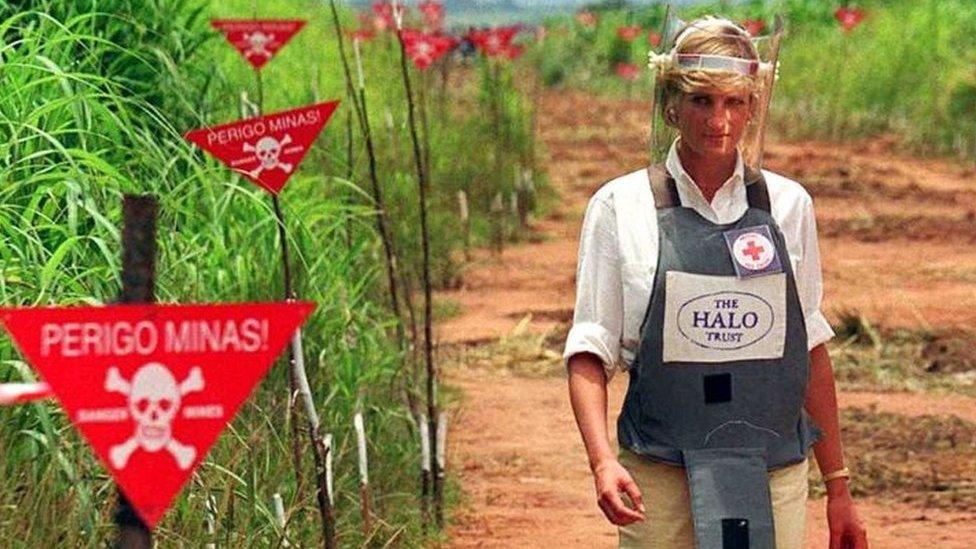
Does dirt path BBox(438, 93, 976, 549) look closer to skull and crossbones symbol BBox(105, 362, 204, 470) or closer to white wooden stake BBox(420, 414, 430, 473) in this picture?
white wooden stake BBox(420, 414, 430, 473)

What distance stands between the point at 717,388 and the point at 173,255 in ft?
7.60

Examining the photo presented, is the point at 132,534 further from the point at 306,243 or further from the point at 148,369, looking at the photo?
the point at 306,243

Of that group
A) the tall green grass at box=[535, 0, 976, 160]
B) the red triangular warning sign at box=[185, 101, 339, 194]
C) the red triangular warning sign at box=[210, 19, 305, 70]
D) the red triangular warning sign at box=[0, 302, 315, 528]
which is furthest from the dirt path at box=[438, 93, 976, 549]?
the red triangular warning sign at box=[0, 302, 315, 528]

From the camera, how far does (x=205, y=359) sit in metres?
3.04

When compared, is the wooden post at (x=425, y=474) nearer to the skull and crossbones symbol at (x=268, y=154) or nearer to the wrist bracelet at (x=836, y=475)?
the skull and crossbones symbol at (x=268, y=154)

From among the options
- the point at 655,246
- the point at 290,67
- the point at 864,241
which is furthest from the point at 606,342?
the point at 864,241

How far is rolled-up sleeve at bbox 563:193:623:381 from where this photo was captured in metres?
4.14

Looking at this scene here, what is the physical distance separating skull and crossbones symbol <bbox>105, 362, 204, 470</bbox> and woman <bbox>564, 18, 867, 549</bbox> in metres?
1.10

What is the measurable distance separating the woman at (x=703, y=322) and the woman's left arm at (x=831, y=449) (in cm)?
9

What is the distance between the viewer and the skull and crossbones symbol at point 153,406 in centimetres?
300

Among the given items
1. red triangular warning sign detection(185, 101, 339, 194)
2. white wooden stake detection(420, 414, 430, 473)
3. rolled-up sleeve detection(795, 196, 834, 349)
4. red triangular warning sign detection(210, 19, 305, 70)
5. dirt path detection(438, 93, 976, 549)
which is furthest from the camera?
red triangular warning sign detection(210, 19, 305, 70)

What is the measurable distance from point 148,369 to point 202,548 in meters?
2.10

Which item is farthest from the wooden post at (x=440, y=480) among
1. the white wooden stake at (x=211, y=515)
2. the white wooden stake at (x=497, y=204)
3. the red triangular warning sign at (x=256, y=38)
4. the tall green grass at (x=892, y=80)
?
the tall green grass at (x=892, y=80)

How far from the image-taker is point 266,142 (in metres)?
5.47
